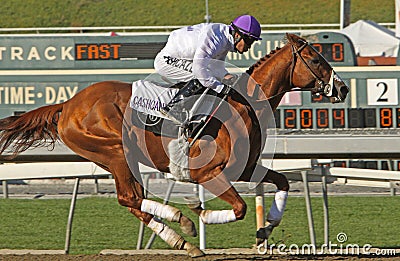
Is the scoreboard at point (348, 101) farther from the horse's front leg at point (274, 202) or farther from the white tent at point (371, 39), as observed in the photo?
the white tent at point (371, 39)

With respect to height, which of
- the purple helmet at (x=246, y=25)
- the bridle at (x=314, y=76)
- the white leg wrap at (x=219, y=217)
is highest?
the purple helmet at (x=246, y=25)

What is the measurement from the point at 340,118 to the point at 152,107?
5.14 meters

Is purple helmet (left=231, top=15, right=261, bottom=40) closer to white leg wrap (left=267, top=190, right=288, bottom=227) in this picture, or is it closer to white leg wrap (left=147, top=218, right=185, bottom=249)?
white leg wrap (left=267, top=190, right=288, bottom=227)

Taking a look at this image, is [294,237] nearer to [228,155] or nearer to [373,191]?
[228,155]

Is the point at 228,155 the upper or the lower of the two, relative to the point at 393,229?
upper

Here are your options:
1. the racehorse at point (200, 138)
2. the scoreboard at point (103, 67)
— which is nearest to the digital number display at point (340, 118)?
the scoreboard at point (103, 67)

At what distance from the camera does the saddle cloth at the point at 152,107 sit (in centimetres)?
604

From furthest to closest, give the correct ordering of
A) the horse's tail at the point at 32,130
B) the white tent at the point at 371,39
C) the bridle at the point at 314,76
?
1. the white tent at the point at 371,39
2. the horse's tail at the point at 32,130
3. the bridle at the point at 314,76

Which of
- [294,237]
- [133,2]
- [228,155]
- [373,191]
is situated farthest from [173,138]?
[133,2]

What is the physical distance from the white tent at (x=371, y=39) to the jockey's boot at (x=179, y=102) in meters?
13.1

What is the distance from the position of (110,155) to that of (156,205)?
0.58 metres

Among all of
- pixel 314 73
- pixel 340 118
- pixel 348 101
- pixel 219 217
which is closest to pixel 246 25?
pixel 314 73

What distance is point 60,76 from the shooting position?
41.3 feet

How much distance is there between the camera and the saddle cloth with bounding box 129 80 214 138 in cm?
604
